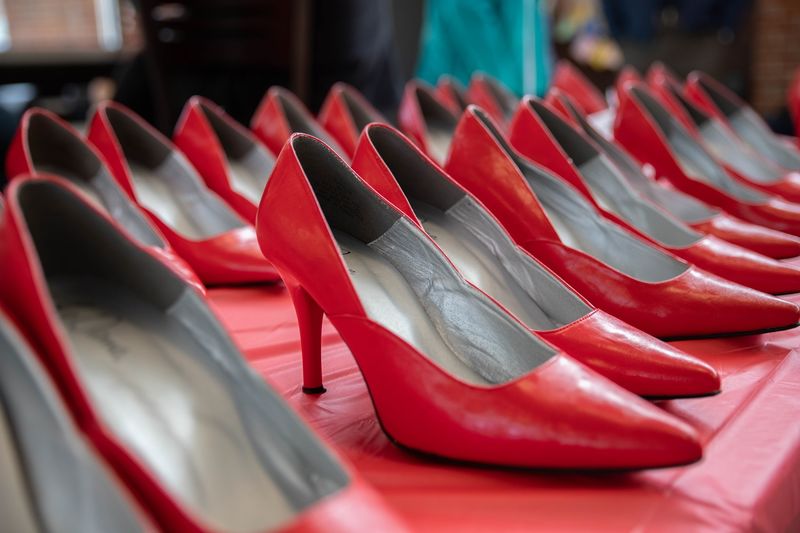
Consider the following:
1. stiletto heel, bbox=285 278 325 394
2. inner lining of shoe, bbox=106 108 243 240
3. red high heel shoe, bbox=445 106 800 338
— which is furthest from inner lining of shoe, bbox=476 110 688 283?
inner lining of shoe, bbox=106 108 243 240

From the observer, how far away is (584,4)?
15.7 ft

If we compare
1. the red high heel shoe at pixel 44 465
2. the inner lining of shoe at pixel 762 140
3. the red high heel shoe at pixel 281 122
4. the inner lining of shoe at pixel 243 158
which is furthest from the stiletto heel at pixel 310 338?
the inner lining of shoe at pixel 762 140

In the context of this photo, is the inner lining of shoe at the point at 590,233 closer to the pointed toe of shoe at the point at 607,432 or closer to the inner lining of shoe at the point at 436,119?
the pointed toe of shoe at the point at 607,432

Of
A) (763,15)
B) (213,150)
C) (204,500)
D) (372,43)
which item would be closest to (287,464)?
(204,500)

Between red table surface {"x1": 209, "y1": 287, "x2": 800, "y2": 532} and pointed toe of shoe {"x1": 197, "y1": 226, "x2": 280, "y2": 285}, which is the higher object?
red table surface {"x1": 209, "y1": 287, "x2": 800, "y2": 532}

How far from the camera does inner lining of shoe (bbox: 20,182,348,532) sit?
0.44 m

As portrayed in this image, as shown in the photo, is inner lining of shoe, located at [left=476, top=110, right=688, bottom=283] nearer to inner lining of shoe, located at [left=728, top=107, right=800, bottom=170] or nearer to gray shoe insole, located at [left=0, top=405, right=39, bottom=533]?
gray shoe insole, located at [left=0, top=405, right=39, bottom=533]

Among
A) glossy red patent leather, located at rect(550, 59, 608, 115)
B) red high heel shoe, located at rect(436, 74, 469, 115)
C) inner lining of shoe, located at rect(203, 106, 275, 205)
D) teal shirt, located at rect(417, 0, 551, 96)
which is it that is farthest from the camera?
teal shirt, located at rect(417, 0, 551, 96)

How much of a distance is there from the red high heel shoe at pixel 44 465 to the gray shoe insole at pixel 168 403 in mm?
30

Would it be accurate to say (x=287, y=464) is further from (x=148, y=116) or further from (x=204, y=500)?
(x=148, y=116)

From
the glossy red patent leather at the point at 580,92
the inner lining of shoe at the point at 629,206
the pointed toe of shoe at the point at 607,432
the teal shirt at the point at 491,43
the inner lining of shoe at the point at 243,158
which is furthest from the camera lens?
the teal shirt at the point at 491,43

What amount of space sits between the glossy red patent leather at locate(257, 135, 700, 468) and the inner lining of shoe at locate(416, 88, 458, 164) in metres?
0.91

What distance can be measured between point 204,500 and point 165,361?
13 centimetres

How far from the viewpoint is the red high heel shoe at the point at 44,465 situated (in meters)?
0.36
